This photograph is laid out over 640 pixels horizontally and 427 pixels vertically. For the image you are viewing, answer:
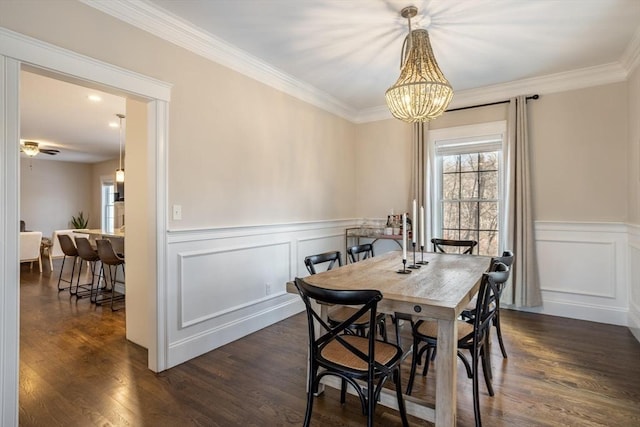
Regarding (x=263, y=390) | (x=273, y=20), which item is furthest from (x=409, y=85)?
(x=263, y=390)

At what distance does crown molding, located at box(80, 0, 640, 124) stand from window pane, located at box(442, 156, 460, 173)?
699 mm

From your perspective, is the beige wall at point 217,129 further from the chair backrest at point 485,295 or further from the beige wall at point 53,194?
the beige wall at point 53,194

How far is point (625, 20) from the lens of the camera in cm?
268

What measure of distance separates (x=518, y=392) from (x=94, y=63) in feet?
12.0

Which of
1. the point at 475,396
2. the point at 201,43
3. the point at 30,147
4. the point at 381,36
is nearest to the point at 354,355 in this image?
the point at 475,396

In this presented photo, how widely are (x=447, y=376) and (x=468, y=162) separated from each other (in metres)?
3.52

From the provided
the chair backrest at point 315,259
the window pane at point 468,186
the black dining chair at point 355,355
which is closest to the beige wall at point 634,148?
the window pane at point 468,186

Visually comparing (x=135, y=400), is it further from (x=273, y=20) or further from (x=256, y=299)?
(x=273, y=20)

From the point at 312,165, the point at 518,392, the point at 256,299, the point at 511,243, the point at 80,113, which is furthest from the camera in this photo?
the point at 80,113

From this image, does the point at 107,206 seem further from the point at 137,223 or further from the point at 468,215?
the point at 468,215

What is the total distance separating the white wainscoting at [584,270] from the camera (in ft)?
11.7

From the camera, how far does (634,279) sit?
333cm

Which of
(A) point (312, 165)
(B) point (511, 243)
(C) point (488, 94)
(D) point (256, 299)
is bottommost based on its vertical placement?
(D) point (256, 299)

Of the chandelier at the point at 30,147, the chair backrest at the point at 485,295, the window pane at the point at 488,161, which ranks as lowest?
the chair backrest at the point at 485,295
